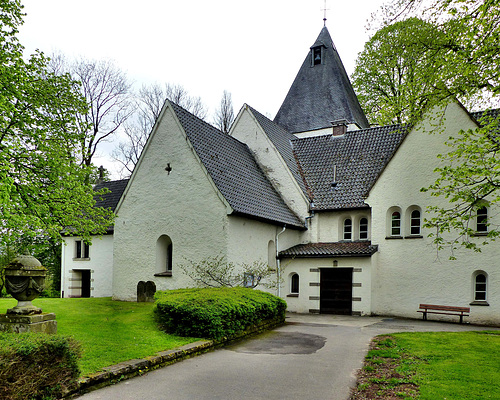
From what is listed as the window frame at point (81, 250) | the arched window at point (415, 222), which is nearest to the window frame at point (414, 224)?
the arched window at point (415, 222)

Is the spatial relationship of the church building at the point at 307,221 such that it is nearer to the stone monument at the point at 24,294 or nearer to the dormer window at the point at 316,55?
the stone monument at the point at 24,294

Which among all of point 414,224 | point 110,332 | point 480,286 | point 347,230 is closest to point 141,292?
point 110,332

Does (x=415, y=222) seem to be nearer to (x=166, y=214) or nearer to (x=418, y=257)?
(x=418, y=257)

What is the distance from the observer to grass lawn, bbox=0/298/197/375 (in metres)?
8.42

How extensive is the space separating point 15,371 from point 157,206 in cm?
1272

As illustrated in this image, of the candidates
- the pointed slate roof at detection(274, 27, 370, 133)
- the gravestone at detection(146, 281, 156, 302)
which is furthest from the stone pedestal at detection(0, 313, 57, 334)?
the pointed slate roof at detection(274, 27, 370, 133)

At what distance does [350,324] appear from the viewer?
1599 centimetres

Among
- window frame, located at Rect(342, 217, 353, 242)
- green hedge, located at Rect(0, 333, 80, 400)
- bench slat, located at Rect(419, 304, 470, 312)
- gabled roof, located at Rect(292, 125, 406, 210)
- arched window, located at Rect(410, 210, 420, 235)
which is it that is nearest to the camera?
green hedge, located at Rect(0, 333, 80, 400)

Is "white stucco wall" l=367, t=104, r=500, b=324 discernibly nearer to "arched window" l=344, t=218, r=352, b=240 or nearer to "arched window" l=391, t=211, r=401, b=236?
"arched window" l=391, t=211, r=401, b=236

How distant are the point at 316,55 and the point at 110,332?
2925 centimetres

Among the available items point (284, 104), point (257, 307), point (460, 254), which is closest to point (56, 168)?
point (257, 307)

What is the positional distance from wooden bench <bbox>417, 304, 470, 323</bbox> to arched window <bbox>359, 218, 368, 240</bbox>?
4313mm

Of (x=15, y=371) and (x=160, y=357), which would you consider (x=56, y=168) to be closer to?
(x=160, y=357)

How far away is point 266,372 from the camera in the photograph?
8.48m
